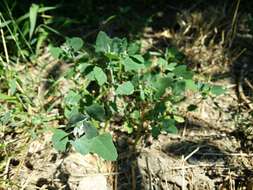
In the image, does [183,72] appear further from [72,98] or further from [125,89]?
[72,98]

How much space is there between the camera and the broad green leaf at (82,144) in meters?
1.62

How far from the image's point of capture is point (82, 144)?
5.37ft

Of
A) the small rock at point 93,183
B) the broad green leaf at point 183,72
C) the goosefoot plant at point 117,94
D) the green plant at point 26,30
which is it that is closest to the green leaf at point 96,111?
the goosefoot plant at point 117,94

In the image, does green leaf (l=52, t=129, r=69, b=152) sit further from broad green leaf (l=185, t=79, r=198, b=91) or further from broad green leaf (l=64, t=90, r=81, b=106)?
broad green leaf (l=185, t=79, r=198, b=91)

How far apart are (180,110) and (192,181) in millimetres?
435

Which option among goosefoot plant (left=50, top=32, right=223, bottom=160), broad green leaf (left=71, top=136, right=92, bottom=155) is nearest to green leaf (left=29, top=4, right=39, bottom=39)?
goosefoot plant (left=50, top=32, right=223, bottom=160)

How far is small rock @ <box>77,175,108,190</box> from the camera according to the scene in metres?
1.92

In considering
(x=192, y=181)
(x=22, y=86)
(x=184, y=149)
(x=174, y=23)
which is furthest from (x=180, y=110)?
(x=22, y=86)

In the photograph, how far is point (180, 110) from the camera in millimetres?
2246

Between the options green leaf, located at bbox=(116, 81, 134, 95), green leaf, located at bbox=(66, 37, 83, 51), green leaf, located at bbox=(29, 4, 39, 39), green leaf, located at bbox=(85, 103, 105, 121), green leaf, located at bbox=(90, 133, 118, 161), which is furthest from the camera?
green leaf, located at bbox=(29, 4, 39, 39)

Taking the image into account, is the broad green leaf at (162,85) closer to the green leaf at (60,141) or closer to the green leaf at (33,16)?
the green leaf at (60,141)

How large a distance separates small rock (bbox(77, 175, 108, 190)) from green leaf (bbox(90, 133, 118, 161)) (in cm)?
35

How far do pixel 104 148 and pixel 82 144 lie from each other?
3.5 inches

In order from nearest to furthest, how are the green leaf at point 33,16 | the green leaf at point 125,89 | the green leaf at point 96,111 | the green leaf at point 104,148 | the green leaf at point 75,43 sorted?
the green leaf at point 104,148 < the green leaf at point 96,111 < the green leaf at point 125,89 < the green leaf at point 75,43 < the green leaf at point 33,16
